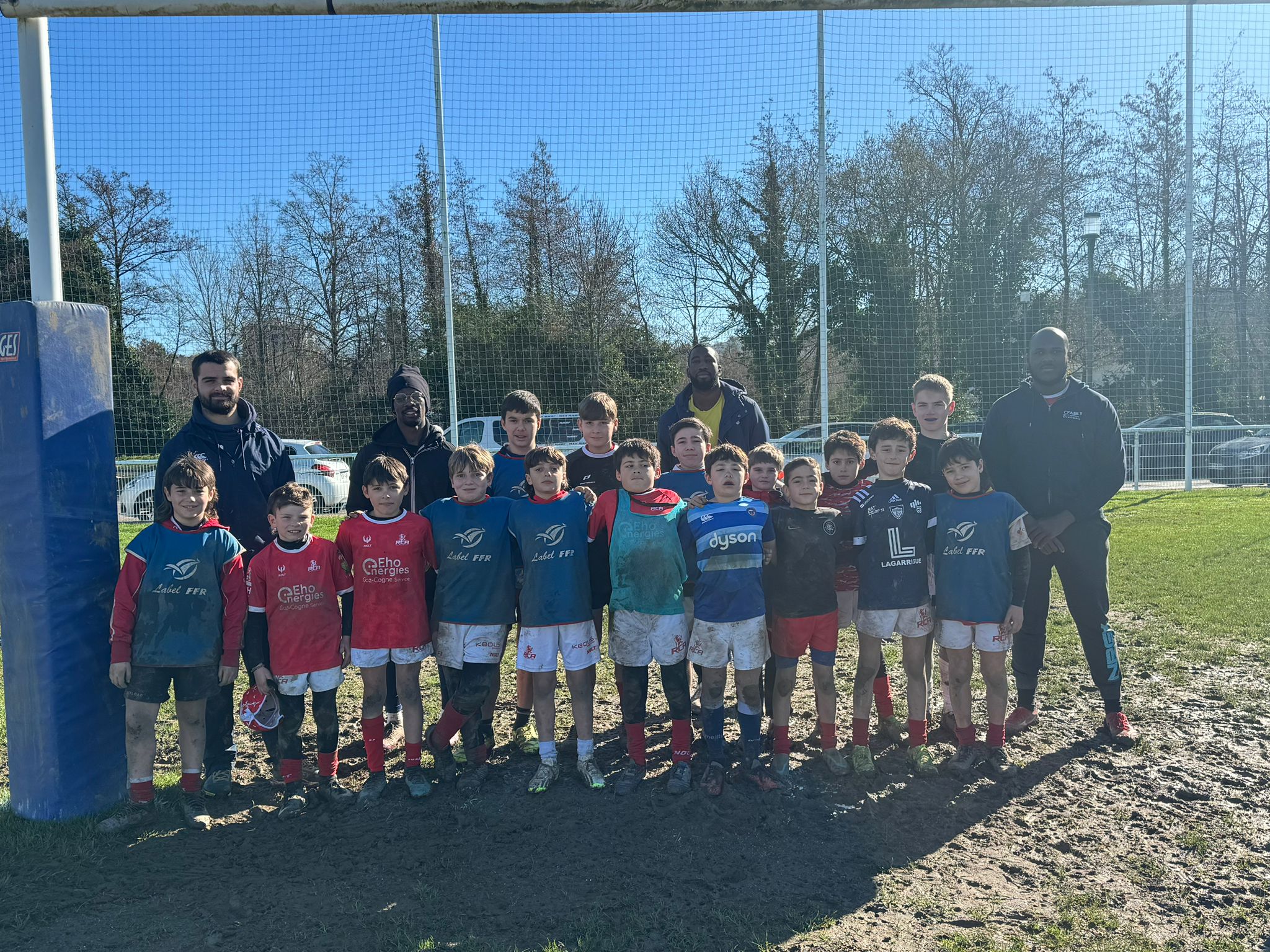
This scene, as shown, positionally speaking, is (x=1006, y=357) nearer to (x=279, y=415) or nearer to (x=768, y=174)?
(x=768, y=174)

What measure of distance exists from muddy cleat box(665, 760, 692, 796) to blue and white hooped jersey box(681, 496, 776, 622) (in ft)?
2.34

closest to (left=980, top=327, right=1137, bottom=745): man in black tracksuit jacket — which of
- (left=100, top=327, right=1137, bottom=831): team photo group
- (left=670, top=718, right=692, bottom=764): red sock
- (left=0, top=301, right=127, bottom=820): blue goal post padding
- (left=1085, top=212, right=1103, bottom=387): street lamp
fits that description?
(left=100, top=327, right=1137, bottom=831): team photo group

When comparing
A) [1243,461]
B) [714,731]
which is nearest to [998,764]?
[714,731]

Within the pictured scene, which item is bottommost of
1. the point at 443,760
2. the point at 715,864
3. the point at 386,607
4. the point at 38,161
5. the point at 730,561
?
the point at 715,864

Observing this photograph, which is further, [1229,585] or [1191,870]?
[1229,585]

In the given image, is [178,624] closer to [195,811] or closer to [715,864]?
[195,811]

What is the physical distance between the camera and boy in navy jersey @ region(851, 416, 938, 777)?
4.27 m

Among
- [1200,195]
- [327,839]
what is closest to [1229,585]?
[327,839]

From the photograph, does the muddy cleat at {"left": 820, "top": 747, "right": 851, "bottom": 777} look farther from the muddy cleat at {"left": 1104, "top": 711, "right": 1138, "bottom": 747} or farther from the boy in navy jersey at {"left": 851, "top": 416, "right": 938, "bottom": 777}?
the muddy cleat at {"left": 1104, "top": 711, "right": 1138, "bottom": 747}

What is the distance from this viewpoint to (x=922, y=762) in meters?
4.27

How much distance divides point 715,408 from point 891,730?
2106 millimetres

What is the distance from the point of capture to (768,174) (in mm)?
13195

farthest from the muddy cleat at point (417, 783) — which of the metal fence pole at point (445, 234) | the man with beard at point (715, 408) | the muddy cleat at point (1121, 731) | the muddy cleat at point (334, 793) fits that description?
the metal fence pole at point (445, 234)

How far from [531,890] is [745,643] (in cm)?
146
